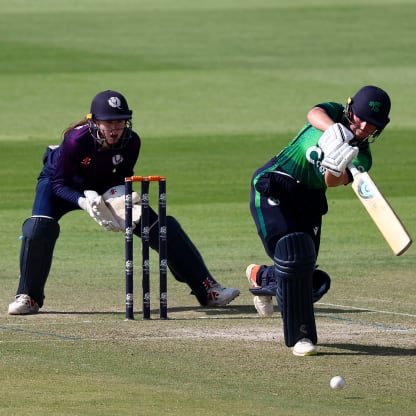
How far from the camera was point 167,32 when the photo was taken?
113 feet

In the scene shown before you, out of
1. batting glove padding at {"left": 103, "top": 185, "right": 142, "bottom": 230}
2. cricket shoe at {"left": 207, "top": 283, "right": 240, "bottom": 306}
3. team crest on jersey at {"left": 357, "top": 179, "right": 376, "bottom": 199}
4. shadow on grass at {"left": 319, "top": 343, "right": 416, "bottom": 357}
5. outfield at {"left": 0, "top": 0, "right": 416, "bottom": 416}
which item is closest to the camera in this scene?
outfield at {"left": 0, "top": 0, "right": 416, "bottom": 416}

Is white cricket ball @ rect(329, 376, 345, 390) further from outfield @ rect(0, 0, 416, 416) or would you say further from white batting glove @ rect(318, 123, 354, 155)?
white batting glove @ rect(318, 123, 354, 155)

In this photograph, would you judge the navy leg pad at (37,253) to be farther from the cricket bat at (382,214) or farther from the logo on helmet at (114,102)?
the cricket bat at (382,214)

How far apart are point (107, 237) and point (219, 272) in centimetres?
230

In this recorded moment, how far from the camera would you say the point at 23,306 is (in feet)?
33.9

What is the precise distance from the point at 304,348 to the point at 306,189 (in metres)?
1.03

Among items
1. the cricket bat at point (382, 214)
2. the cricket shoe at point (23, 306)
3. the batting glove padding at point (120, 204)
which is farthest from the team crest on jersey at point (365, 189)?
the cricket shoe at point (23, 306)

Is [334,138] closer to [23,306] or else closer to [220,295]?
[220,295]

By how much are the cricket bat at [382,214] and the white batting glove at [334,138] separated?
20cm

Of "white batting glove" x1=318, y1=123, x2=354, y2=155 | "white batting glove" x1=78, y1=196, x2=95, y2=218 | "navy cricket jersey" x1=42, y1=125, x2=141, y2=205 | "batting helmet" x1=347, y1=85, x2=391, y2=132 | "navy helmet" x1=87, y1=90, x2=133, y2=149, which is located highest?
"navy helmet" x1=87, y1=90, x2=133, y2=149

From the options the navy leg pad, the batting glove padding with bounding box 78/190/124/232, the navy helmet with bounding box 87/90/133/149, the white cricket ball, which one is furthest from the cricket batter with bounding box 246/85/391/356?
the navy leg pad

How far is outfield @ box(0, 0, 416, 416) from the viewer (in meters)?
7.98

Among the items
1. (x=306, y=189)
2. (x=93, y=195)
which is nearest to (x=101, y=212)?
(x=93, y=195)

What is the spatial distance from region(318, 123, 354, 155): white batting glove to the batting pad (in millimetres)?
625
